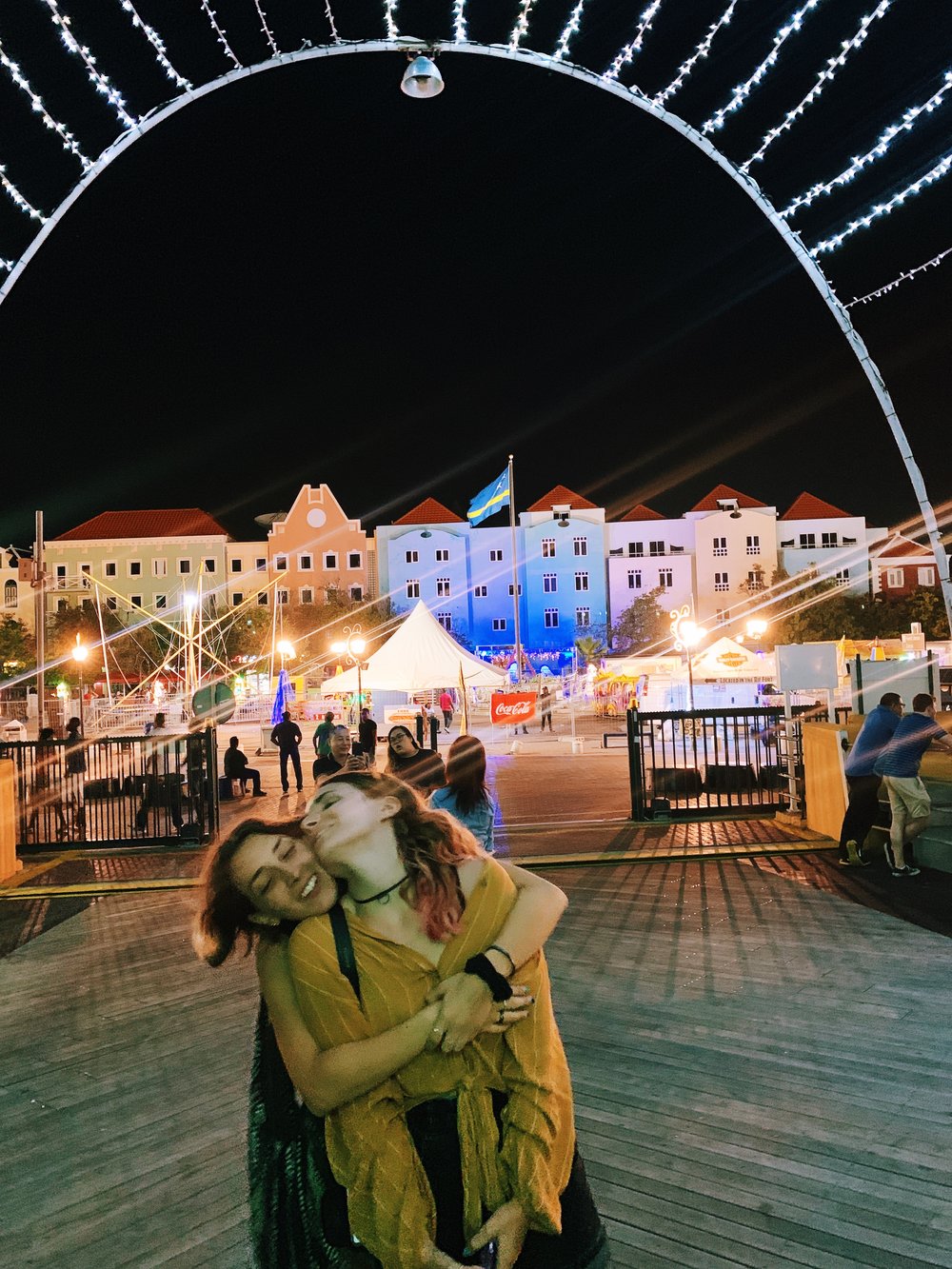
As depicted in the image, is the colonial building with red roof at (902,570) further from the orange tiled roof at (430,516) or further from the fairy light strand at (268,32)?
the fairy light strand at (268,32)

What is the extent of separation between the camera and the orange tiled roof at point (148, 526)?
6488 centimetres

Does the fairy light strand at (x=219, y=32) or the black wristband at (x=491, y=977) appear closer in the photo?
the black wristband at (x=491, y=977)

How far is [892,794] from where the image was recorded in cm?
801

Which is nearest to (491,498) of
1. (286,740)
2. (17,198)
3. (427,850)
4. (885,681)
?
(286,740)

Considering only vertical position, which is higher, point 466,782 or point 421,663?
point 421,663

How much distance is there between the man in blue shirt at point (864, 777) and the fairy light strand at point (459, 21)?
7759 millimetres

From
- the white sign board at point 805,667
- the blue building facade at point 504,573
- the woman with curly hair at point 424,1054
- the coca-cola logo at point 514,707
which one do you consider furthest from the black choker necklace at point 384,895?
the blue building facade at point 504,573

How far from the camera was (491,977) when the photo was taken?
193cm

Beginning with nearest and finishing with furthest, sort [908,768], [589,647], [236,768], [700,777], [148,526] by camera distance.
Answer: [908,768]
[700,777]
[236,768]
[589,647]
[148,526]

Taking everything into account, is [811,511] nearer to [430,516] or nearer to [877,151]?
[430,516]

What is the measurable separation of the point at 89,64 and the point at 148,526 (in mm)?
61358

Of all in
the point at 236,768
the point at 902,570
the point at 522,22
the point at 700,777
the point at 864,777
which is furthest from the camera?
the point at 902,570

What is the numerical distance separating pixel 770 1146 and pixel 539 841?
7.14 m

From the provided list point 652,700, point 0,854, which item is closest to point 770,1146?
point 0,854
